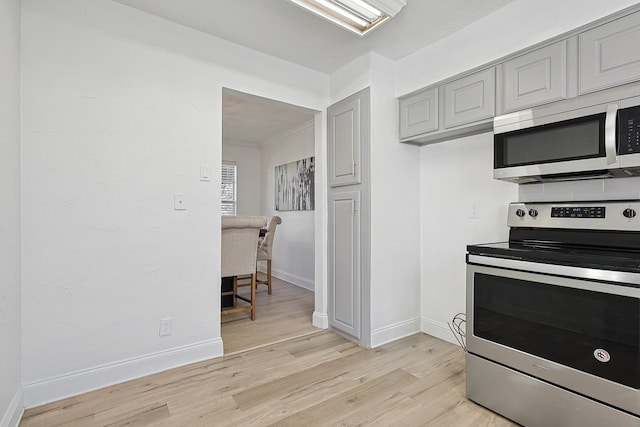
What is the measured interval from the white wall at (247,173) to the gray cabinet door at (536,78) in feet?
15.8

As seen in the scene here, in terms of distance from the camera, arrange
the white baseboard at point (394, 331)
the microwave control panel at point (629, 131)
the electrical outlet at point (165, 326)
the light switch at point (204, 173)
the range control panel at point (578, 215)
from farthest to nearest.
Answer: the white baseboard at point (394, 331), the light switch at point (204, 173), the electrical outlet at point (165, 326), the range control panel at point (578, 215), the microwave control panel at point (629, 131)

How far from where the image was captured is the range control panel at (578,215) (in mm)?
1650

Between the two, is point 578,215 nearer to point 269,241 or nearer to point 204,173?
point 204,173

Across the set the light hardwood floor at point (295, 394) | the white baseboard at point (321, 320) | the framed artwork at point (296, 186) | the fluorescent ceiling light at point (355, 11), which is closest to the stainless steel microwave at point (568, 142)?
the fluorescent ceiling light at point (355, 11)

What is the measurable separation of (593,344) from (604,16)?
5.23ft

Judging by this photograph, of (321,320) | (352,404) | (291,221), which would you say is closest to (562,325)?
(352,404)

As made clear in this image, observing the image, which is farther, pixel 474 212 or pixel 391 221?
pixel 391 221

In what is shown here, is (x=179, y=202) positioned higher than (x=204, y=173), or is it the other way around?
(x=204, y=173)

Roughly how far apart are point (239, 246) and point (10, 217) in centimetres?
184

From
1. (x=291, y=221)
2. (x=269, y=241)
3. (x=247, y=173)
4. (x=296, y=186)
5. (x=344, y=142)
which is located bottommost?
(x=269, y=241)

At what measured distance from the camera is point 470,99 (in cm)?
224

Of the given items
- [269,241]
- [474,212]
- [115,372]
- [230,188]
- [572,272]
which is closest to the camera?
[572,272]

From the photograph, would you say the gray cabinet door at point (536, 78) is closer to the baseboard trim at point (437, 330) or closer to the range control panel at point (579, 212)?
the range control panel at point (579, 212)

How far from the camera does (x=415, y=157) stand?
2.94 m
